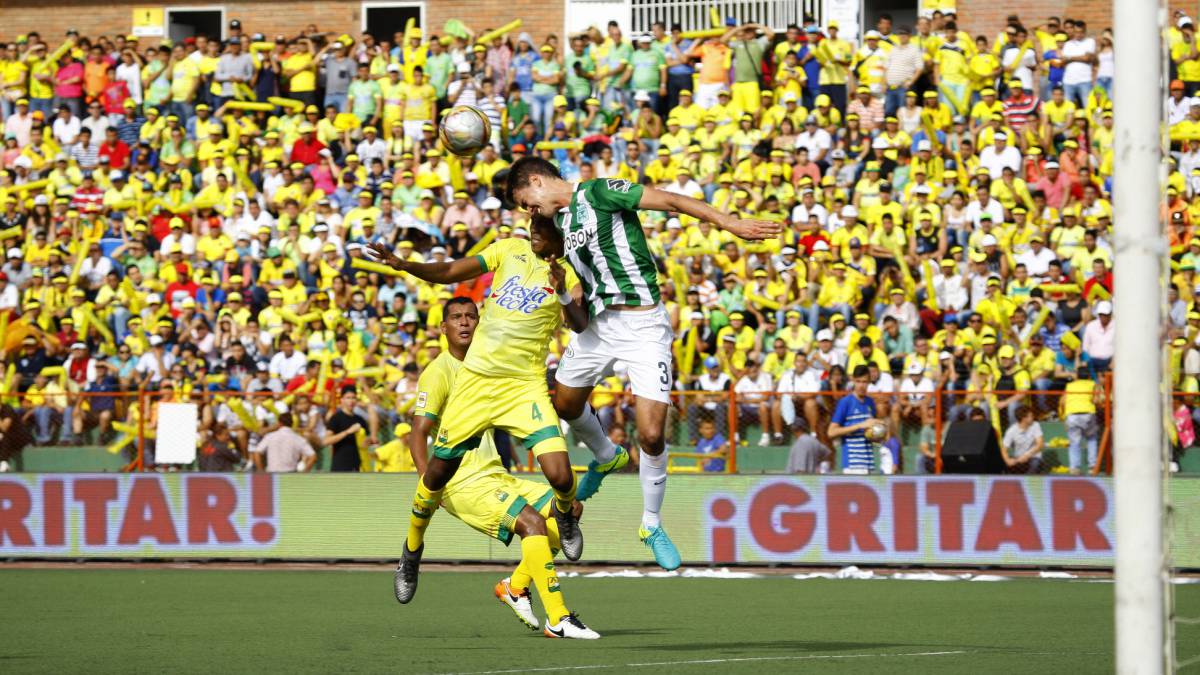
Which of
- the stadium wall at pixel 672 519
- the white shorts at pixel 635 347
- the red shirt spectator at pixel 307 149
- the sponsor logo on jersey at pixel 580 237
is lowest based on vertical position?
the stadium wall at pixel 672 519

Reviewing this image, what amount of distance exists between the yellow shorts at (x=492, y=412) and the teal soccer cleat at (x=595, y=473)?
2.55 ft

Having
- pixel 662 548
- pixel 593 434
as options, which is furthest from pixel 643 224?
pixel 662 548

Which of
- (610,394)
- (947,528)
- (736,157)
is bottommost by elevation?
(947,528)

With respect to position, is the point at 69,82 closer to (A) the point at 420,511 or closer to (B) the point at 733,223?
(A) the point at 420,511

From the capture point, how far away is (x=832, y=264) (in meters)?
20.7

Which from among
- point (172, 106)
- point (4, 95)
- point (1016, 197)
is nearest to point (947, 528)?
point (1016, 197)

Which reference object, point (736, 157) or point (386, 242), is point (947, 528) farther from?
point (386, 242)

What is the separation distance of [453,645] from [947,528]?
8.40 meters

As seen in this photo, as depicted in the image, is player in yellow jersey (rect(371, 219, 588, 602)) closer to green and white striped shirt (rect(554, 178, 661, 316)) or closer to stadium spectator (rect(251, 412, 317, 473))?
green and white striped shirt (rect(554, 178, 661, 316))

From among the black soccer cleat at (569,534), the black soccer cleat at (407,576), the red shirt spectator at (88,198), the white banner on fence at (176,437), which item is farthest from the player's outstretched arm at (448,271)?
the red shirt spectator at (88,198)

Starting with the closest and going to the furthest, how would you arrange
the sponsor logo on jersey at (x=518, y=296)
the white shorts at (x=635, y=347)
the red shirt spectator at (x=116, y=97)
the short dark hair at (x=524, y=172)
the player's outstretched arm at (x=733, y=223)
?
the player's outstretched arm at (x=733, y=223), the short dark hair at (x=524, y=172), the white shorts at (x=635, y=347), the sponsor logo on jersey at (x=518, y=296), the red shirt spectator at (x=116, y=97)

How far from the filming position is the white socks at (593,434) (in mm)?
11172

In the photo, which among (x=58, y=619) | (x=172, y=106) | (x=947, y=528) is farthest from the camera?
(x=172, y=106)

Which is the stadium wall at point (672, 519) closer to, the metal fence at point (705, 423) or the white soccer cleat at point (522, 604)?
the metal fence at point (705, 423)
